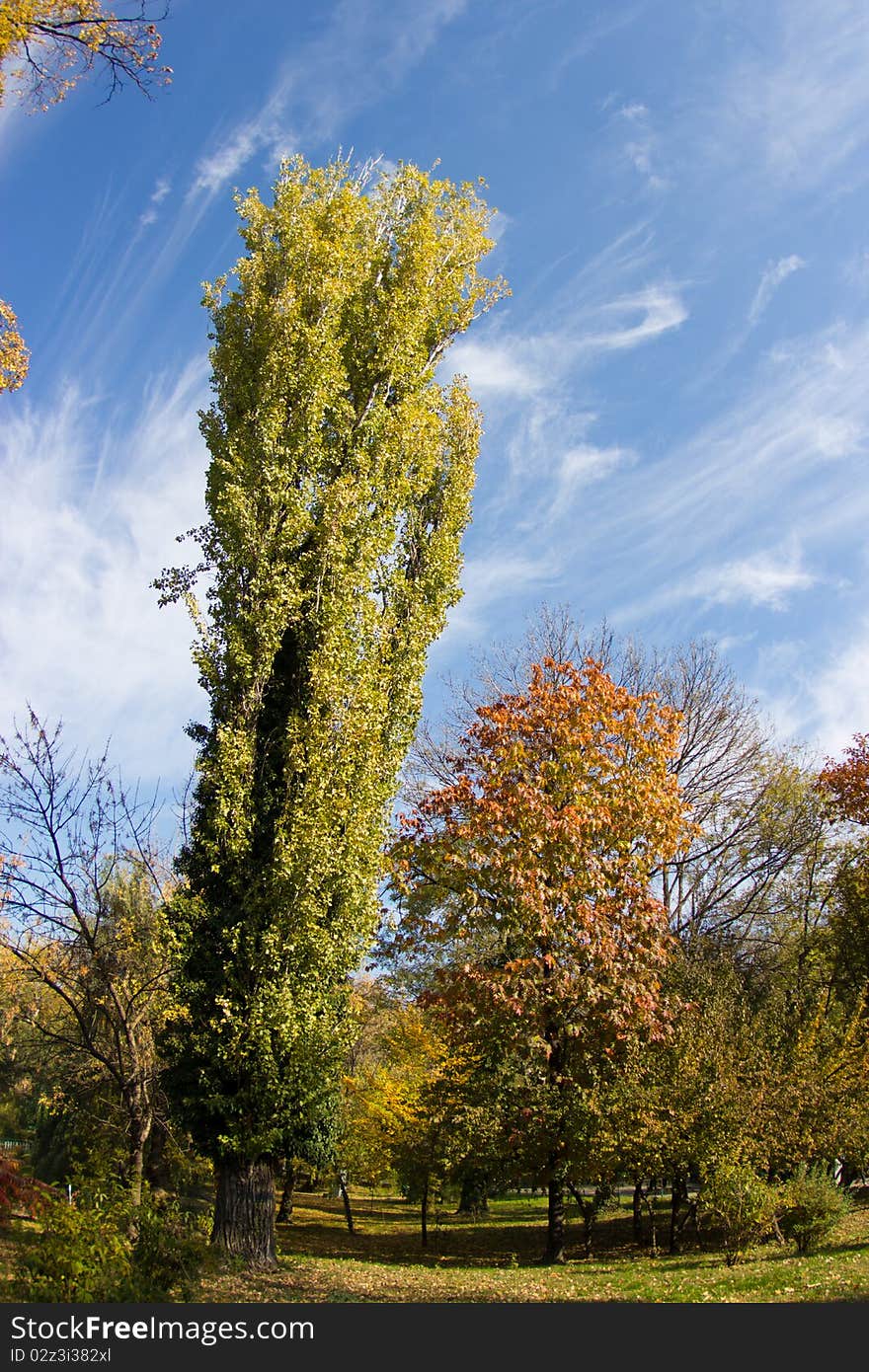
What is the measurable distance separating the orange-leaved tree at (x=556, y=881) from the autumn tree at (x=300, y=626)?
1.79m

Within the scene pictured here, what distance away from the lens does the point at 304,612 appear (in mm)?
12164

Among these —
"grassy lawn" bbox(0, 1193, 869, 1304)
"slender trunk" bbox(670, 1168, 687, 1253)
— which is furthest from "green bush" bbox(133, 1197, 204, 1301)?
"slender trunk" bbox(670, 1168, 687, 1253)

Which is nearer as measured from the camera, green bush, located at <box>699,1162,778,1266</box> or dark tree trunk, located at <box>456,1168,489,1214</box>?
green bush, located at <box>699,1162,778,1266</box>

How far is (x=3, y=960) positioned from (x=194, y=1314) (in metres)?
5.64

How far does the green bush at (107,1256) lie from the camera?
5.89 metres

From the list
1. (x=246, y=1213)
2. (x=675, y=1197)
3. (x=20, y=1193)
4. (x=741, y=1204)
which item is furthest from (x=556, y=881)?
(x=20, y=1193)

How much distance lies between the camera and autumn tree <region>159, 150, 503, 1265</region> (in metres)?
10.4

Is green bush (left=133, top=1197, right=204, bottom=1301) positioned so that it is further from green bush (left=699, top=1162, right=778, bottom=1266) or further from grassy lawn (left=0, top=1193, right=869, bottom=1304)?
green bush (left=699, top=1162, right=778, bottom=1266)

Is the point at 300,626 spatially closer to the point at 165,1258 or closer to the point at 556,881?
the point at 556,881

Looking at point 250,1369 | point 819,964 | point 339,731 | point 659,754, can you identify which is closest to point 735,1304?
point 250,1369

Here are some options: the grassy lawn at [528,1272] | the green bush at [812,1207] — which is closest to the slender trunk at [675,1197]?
the grassy lawn at [528,1272]

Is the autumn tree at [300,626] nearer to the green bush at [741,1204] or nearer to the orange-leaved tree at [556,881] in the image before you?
the orange-leaved tree at [556,881]

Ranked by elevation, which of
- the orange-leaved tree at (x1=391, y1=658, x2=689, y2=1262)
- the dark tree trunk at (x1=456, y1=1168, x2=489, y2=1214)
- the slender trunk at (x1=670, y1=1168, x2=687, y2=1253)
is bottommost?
the dark tree trunk at (x1=456, y1=1168, x2=489, y2=1214)

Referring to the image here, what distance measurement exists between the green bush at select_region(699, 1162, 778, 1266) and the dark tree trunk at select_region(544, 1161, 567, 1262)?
217 centimetres
